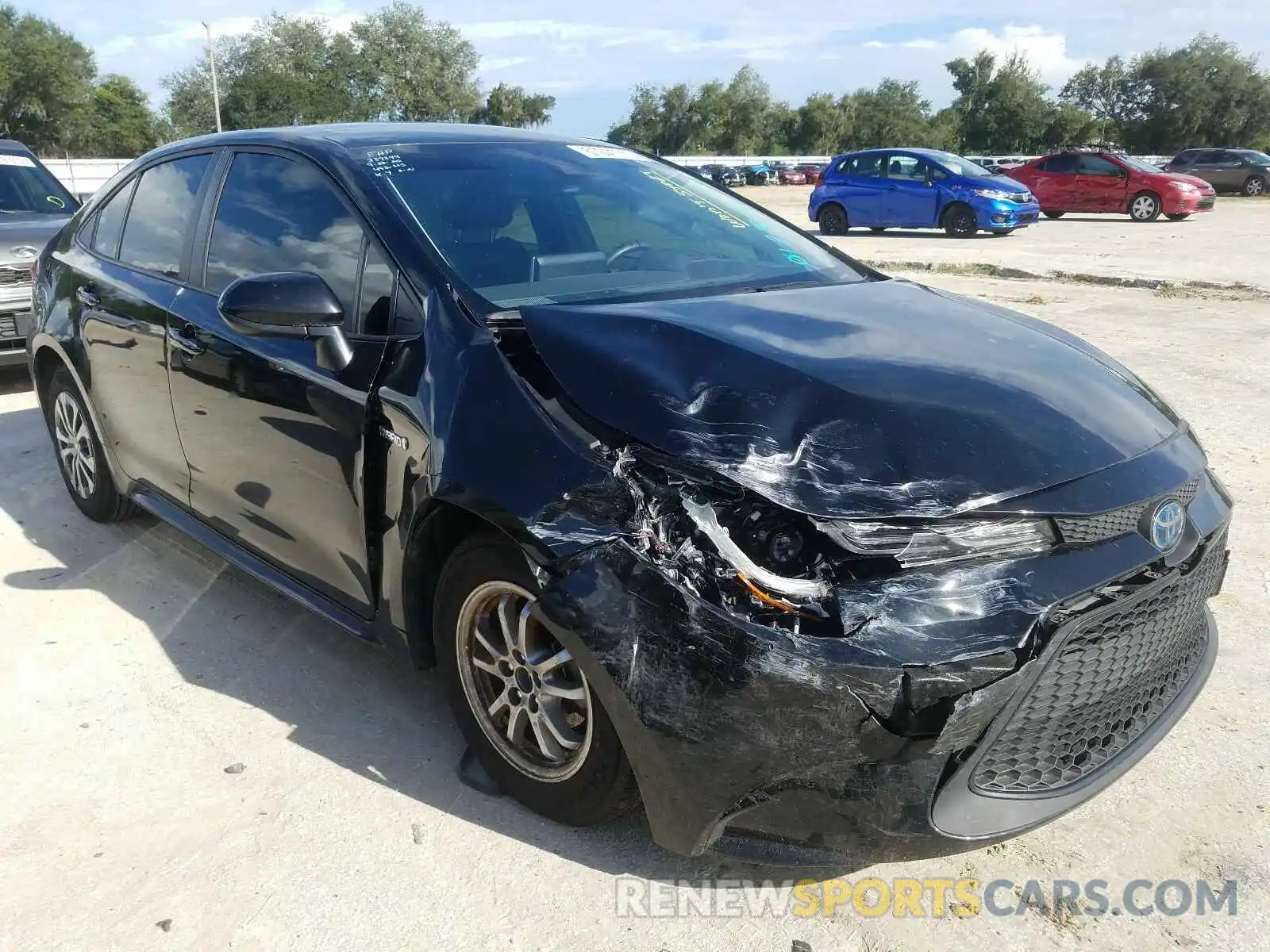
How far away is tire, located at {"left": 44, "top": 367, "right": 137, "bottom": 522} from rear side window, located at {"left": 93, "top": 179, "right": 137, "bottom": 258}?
2.04ft

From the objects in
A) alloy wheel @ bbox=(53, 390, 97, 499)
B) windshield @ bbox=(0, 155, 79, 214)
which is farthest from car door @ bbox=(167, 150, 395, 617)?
windshield @ bbox=(0, 155, 79, 214)

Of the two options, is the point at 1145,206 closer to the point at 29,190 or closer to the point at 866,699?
the point at 29,190

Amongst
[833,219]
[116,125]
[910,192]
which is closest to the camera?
[910,192]

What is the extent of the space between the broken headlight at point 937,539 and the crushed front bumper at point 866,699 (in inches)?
1.4

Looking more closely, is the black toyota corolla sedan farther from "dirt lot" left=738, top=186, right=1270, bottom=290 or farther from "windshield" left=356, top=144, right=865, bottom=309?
"dirt lot" left=738, top=186, right=1270, bottom=290

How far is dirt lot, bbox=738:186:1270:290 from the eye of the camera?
44.7 feet

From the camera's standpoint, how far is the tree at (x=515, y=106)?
83562 millimetres

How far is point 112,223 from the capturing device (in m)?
4.46

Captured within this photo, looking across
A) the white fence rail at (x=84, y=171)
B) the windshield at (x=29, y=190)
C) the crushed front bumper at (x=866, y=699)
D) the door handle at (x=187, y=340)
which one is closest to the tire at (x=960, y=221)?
the windshield at (x=29, y=190)

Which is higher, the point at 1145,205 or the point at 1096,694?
the point at 1096,694

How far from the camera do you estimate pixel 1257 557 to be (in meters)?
4.17

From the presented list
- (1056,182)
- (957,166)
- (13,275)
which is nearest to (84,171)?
(957,166)

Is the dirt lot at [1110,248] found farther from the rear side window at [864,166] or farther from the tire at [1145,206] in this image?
the rear side window at [864,166]

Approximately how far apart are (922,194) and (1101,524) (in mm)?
17860
